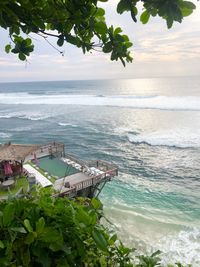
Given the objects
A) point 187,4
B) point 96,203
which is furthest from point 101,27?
point 96,203

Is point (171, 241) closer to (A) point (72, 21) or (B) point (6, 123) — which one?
(A) point (72, 21)

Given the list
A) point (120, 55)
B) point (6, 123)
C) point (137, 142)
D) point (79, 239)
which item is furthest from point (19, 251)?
point (6, 123)

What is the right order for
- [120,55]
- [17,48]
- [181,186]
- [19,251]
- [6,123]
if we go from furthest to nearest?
[6,123], [181,186], [17,48], [120,55], [19,251]

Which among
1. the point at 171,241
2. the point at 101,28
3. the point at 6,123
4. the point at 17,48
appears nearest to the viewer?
the point at 101,28

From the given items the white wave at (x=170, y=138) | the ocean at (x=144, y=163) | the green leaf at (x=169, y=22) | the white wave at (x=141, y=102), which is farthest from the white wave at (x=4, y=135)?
the green leaf at (x=169, y=22)

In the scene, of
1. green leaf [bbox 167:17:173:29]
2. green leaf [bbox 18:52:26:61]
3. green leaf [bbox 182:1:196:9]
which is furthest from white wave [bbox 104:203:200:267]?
green leaf [bbox 182:1:196:9]

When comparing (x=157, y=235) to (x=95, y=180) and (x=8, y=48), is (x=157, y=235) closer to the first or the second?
(x=95, y=180)

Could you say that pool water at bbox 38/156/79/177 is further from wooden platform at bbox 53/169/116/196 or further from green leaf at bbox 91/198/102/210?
green leaf at bbox 91/198/102/210
